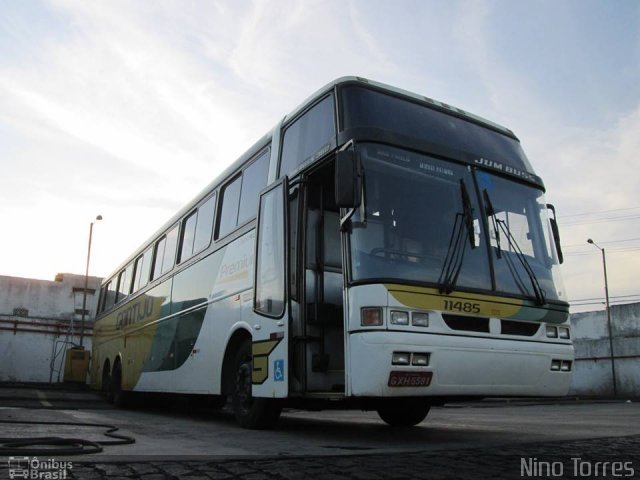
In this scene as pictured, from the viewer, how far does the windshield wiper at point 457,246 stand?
226 inches

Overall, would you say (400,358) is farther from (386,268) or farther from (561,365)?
(561,365)

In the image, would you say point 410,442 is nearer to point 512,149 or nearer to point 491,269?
point 491,269

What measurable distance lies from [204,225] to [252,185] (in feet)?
6.16

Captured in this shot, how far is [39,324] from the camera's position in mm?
29844

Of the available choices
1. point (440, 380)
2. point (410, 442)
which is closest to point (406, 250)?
point (440, 380)

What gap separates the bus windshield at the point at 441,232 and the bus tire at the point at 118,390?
32.5 feet

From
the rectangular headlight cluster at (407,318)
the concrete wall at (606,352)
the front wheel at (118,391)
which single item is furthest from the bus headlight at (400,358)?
the concrete wall at (606,352)

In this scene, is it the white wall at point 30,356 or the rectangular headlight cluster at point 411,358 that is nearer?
the rectangular headlight cluster at point 411,358

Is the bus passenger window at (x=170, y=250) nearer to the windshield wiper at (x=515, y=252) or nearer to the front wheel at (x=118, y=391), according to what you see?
the front wheel at (x=118, y=391)

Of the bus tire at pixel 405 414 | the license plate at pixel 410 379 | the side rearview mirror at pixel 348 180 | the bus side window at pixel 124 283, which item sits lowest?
the bus tire at pixel 405 414

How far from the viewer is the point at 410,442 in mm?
6164

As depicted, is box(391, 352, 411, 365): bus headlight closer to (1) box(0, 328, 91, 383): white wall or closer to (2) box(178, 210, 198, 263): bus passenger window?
(2) box(178, 210, 198, 263): bus passenger window

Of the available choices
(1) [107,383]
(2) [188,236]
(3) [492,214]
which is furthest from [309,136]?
(1) [107,383]

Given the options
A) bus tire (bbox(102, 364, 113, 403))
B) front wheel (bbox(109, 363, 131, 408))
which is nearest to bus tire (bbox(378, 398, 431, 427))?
front wheel (bbox(109, 363, 131, 408))
